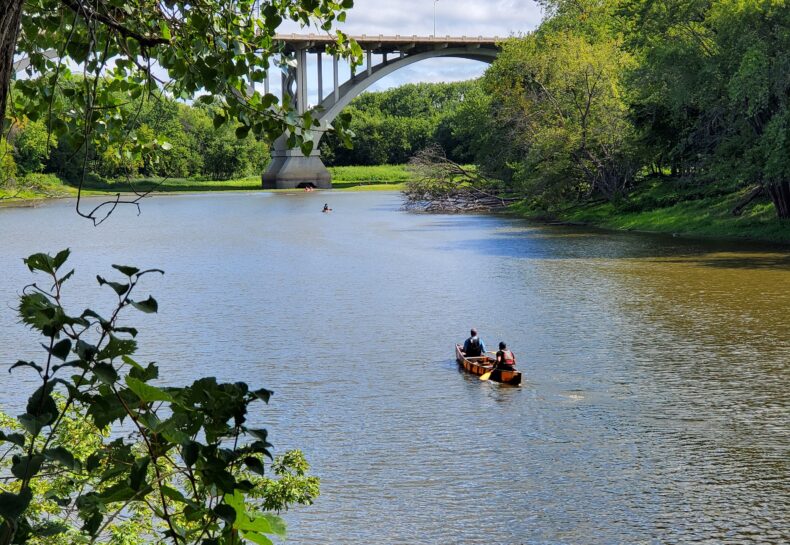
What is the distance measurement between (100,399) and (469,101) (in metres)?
70.5

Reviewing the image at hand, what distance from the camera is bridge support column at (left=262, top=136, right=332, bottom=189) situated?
8912 centimetres

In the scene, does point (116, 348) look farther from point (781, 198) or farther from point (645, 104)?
point (645, 104)

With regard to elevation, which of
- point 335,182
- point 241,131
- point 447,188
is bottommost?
point 335,182

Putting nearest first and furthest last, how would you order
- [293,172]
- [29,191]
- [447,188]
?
[29,191]
[447,188]
[293,172]

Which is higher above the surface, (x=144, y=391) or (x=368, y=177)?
(x=144, y=391)

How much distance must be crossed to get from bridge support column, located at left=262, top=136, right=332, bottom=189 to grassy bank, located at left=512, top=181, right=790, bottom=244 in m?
43.9

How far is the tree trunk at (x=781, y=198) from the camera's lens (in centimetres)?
3216

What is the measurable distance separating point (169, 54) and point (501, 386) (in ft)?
37.5

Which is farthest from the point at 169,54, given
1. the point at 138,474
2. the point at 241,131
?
the point at 138,474

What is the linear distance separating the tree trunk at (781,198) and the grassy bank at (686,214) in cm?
34

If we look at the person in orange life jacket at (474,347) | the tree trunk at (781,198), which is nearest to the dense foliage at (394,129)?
the tree trunk at (781,198)

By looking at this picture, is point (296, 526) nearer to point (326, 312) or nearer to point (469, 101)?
point (326, 312)

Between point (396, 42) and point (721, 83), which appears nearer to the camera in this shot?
point (721, 83)

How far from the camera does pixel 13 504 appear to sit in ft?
7.66
